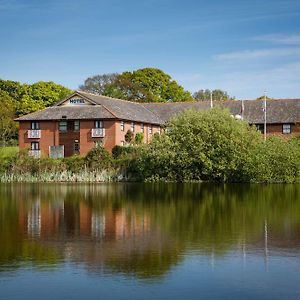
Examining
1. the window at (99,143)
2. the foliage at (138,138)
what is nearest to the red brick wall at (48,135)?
the window at (99,143)

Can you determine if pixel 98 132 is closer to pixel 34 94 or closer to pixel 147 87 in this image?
pixel 34 94

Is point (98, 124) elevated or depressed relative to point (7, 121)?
depressed

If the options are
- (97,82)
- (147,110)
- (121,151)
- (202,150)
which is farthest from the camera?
(97,82)

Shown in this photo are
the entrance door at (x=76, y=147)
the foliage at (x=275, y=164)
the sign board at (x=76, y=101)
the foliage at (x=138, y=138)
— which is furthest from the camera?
the foliage at (x=138, y=138)

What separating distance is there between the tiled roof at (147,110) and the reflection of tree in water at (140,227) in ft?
99.2

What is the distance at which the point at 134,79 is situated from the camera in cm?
10900

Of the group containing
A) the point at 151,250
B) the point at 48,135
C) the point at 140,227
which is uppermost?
the point at 48,135

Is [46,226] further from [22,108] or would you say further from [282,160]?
[22,108]

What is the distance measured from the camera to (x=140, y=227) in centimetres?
2577

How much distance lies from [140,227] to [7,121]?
63237 millimetres

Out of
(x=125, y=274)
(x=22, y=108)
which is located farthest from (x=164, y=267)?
(x=22, y=108)

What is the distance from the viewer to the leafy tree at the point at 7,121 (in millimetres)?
85312

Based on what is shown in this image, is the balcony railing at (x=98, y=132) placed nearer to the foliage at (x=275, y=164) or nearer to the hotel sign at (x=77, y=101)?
the hotel sign at (x=77, y=101)

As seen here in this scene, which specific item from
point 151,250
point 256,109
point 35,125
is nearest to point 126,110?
point 35,125
